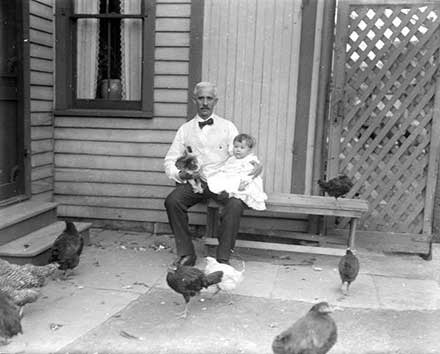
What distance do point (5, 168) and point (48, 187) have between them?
752mm

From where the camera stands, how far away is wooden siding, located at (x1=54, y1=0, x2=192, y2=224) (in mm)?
6074

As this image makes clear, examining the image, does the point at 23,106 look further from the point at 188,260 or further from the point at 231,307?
Result: the point at 231,307

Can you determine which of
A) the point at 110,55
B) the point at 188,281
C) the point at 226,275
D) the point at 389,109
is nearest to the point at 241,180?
the point at 226,275

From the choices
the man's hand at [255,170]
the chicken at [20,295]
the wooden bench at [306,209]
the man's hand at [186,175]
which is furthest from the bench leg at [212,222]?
the chicken at [20,295]

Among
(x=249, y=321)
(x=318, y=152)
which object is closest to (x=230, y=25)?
(x=318, y=152)

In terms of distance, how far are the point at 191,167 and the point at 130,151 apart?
52.3 inches

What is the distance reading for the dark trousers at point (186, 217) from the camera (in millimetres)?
4977

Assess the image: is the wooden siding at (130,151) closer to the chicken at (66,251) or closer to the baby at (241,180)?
the baby at (241,180)

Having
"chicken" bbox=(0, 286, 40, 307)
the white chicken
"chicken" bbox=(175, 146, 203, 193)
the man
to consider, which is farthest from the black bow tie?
"chicken" bbox=(0, 286, 40, 307)

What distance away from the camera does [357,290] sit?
4.75 metres

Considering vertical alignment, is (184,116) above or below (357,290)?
above

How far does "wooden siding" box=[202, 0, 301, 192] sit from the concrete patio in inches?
46.8

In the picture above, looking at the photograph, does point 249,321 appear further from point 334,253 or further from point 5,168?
point 5,168

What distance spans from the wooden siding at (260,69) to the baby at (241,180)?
29.4 inches
